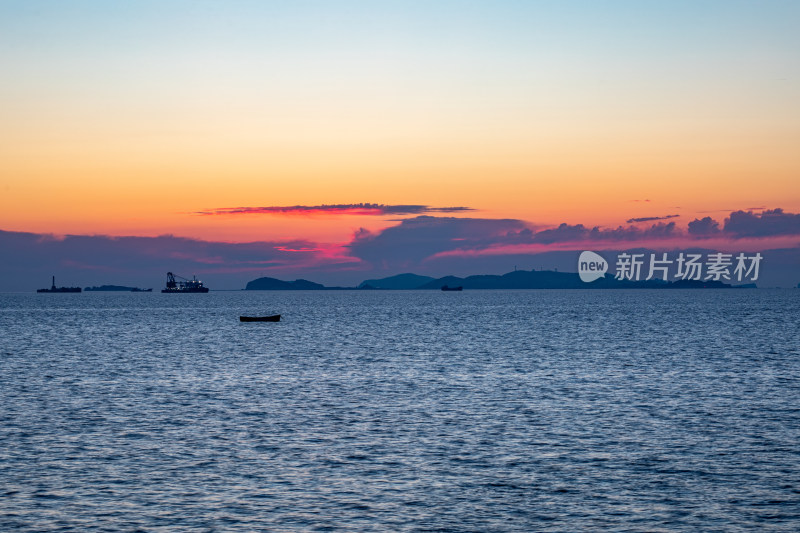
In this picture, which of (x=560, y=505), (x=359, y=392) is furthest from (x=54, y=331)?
(x=560, y=505)

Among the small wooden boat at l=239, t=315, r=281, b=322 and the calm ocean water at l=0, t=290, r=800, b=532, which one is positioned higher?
the calm ocean water at l=0, t=290, r=800, b=532

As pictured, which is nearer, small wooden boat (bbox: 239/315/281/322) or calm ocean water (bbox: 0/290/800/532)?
calm ocean water (bbox: 0/290/800/532)

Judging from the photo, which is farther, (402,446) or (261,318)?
(261,318)

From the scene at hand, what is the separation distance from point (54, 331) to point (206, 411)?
112m

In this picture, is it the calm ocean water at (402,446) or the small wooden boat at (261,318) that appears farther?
the small wooden boat at (261,318)

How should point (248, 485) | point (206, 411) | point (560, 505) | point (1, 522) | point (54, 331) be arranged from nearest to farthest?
point (1, 522) < point (560, 505) < point (248, 485) < point (206, 411) < point (54, 331)

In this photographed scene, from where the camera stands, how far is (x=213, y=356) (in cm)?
9438

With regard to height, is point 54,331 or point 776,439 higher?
point 776,439

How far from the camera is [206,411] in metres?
49.9

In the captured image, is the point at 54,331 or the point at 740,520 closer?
the point at 740,520

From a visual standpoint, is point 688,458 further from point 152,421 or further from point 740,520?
point 152,421

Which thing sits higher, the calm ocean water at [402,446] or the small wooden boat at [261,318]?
the calm ocean water at [402,446]

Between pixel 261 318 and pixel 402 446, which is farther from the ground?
pixel 402 446

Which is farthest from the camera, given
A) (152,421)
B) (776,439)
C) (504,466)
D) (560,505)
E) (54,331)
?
(54,331)
